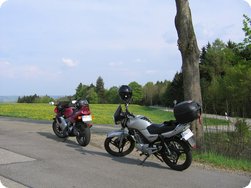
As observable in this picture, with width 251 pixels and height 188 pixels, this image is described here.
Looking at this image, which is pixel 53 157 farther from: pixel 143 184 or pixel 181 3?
pixel 181 3

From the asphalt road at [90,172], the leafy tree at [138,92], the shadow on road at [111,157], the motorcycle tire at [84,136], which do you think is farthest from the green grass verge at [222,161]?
the leafy tree at [138,92]

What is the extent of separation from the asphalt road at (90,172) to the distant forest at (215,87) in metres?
1.85

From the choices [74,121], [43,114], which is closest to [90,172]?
[74,121]

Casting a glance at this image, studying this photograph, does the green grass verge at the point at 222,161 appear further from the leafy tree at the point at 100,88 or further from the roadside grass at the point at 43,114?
the leafy tree at the point at 100,88

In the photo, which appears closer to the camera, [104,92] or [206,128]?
[206,128]

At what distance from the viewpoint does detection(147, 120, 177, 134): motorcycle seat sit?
7.42 m

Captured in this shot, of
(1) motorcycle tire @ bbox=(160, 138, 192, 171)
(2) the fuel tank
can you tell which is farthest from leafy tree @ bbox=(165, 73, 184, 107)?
(1) motorcycle tire @ bbox=(160, 138, 192, 171)

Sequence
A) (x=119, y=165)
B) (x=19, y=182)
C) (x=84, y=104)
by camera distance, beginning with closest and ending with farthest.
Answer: (x=19, y=182) < (x=119, y=165) < (x=84, y=104)

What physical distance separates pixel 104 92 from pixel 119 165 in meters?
97.1

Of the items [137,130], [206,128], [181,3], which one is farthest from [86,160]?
[181,3]

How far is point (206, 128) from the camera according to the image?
31.5ft

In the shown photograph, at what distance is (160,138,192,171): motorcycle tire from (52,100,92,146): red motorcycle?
2.89 metres

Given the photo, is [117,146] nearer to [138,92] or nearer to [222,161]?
[222,161]

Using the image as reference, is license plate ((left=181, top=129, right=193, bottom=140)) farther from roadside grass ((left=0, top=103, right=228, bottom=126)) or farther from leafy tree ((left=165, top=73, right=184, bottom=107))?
leafy tree ((left=165, top=73, right=184, bottom=107))
